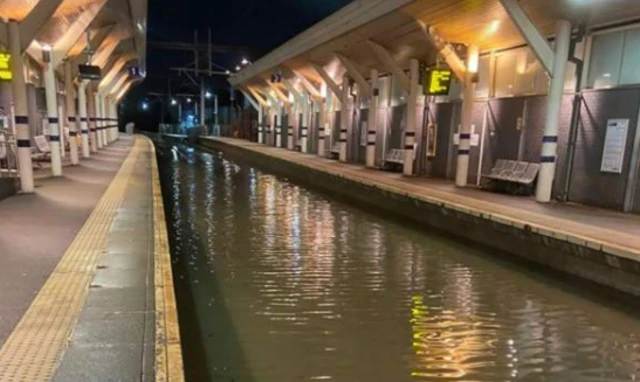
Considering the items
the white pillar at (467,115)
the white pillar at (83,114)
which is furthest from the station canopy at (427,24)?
the white pillar at (83,114)

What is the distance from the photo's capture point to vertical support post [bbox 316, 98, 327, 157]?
19.5 metres

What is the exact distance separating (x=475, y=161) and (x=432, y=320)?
23.3 ft

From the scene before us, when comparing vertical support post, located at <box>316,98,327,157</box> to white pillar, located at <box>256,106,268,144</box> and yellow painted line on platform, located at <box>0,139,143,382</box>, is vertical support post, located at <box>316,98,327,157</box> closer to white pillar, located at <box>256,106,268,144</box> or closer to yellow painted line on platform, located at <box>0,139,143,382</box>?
white pillar, located at <box>256,106,268,144</box>

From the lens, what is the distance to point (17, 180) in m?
7.76

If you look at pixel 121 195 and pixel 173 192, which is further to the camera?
pixel 173 192

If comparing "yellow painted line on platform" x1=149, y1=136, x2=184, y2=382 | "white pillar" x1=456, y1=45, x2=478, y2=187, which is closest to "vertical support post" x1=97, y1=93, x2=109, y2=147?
"white pillar" x1=456, y1=45, x2=478, y2=187

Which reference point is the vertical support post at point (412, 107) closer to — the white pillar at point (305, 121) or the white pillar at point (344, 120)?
the white pillar at point (344, 120)

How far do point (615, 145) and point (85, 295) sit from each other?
7658 millimetres

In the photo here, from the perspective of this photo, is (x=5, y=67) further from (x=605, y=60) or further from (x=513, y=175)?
(x=605, y=60)

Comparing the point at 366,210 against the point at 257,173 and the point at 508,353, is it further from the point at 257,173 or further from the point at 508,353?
the point at 257,173

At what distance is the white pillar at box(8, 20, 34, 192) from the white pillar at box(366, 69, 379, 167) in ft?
31.2

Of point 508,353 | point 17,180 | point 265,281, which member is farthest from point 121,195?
point 508,353

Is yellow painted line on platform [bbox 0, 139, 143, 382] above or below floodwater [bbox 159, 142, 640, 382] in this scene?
above

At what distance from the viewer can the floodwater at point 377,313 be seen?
365 centimetres
